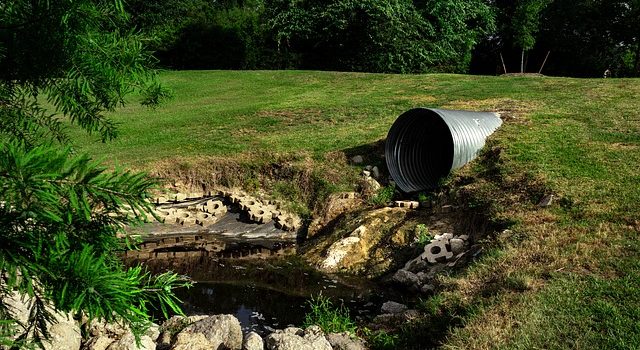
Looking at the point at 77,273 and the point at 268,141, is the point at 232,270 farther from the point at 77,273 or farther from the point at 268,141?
the point at 77,273

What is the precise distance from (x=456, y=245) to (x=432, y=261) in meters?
0.51

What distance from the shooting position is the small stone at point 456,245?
29.1 ft

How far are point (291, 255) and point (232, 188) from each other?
3242 mm

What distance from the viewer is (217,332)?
5.97 metres

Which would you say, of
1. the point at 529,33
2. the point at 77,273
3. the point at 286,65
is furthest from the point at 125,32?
the point at 529,33

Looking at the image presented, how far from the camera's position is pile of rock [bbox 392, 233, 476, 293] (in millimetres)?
8406

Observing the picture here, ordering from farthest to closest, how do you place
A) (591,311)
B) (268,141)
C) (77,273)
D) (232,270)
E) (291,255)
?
(268,141)
(291,255)
(232,270)
(591,311)
(77,273)

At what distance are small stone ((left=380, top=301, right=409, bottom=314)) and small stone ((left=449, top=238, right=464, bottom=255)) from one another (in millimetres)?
1622

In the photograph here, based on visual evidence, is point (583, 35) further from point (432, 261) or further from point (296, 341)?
point (296, 341)

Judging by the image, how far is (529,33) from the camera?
109 ft

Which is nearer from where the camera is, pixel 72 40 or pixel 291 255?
pixel 72 40

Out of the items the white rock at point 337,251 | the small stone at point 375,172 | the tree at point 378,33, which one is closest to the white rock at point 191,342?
the white rock at point 337,251

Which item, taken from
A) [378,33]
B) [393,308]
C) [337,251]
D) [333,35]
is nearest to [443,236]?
[337,251]

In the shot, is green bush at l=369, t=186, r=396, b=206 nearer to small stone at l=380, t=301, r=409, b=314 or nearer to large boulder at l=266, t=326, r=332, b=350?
small stone at l=380, t=301, r=409, b=314
